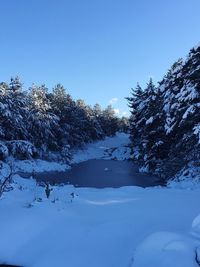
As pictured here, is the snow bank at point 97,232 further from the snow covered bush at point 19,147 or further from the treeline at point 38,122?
the snow covered bush at point 19,147

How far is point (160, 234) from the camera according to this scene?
704cm

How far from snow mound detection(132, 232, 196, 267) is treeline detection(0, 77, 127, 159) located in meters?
24.5

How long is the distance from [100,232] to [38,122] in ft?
121

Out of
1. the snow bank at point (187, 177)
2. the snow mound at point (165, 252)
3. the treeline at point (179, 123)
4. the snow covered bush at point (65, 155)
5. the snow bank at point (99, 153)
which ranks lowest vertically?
the snow mound at point (165, 252)

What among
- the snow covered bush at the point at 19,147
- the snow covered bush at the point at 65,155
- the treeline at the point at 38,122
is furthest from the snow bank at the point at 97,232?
the snow covered bush at the point at 65,155

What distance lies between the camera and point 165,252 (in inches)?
250

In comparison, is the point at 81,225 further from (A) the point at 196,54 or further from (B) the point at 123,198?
(A) the point at 196,54

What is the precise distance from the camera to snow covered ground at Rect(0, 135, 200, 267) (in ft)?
21.6

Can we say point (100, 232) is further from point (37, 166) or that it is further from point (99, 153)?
point (99, 153)

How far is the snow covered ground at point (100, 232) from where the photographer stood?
658 centimetres

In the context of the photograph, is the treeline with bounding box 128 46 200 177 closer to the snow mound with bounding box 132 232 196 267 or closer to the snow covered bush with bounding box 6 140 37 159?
the snow covered bush with bounding box 6 140 37 159

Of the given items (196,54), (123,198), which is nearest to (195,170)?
(196,54)

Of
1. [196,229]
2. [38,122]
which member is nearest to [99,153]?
[38,122]

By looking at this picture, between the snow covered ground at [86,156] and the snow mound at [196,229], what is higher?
the snow covered ground at [86,156]
